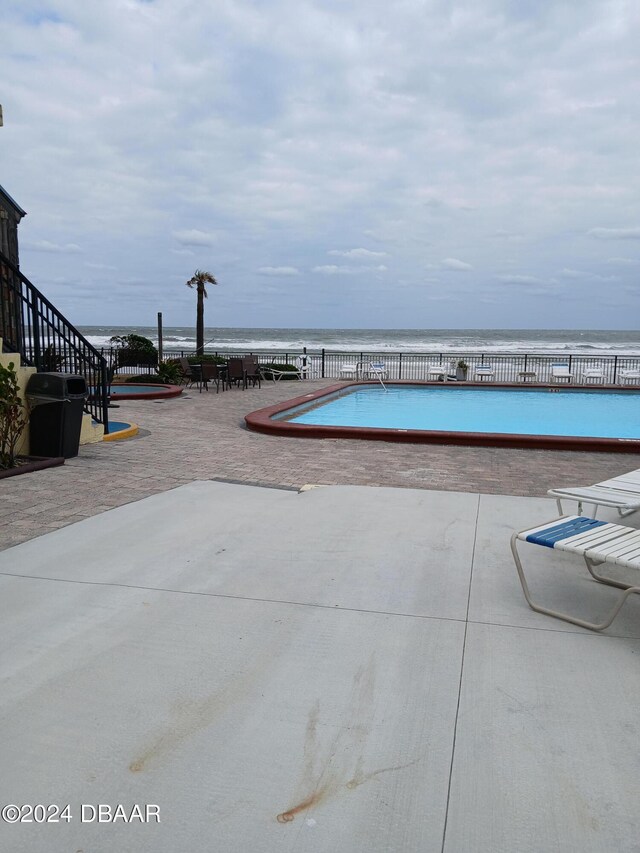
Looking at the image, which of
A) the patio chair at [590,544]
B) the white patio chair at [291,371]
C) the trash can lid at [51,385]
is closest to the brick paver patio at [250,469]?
the trash can lid at [51,385]

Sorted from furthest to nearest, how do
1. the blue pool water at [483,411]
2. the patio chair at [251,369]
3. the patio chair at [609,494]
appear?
the patio chair at [251,369]
the blue pool water at [483,411]
the patio chair at [609,494]

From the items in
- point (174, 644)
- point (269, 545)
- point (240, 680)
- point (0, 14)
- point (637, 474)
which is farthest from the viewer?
point (0, 14)

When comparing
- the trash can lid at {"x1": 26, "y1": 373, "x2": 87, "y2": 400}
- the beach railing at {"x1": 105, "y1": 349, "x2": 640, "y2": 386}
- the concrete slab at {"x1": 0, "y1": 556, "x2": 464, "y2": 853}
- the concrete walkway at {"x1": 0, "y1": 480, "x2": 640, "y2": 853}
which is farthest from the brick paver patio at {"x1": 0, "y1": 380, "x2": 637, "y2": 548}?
the beach railing at {"x1": 105, "y1": 349, "x2": 640, "y2": 386}

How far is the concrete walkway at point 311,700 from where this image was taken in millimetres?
1761

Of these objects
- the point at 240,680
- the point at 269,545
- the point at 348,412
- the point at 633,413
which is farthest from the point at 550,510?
the point at 633,413

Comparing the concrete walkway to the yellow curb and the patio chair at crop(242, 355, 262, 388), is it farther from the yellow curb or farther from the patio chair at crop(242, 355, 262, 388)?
the patio chair at crop(242, 355, 262, 388)

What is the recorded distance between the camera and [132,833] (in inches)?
67.7

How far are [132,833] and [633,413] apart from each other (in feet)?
50.6

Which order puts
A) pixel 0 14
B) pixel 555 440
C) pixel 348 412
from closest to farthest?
pixel 555 440 < pixel 0 14 < pixel 348 412

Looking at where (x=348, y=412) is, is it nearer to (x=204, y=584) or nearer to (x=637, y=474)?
(x=637, y=474)

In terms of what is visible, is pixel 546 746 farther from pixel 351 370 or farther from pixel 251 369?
pixel 351 370

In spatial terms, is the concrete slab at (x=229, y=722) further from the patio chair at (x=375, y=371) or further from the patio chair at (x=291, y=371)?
the patio chair at (x=291, y=371)

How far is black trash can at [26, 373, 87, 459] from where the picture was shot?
22.3 feet

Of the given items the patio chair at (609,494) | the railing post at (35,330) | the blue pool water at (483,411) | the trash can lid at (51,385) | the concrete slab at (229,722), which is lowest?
the concrete slab at (229,722)
